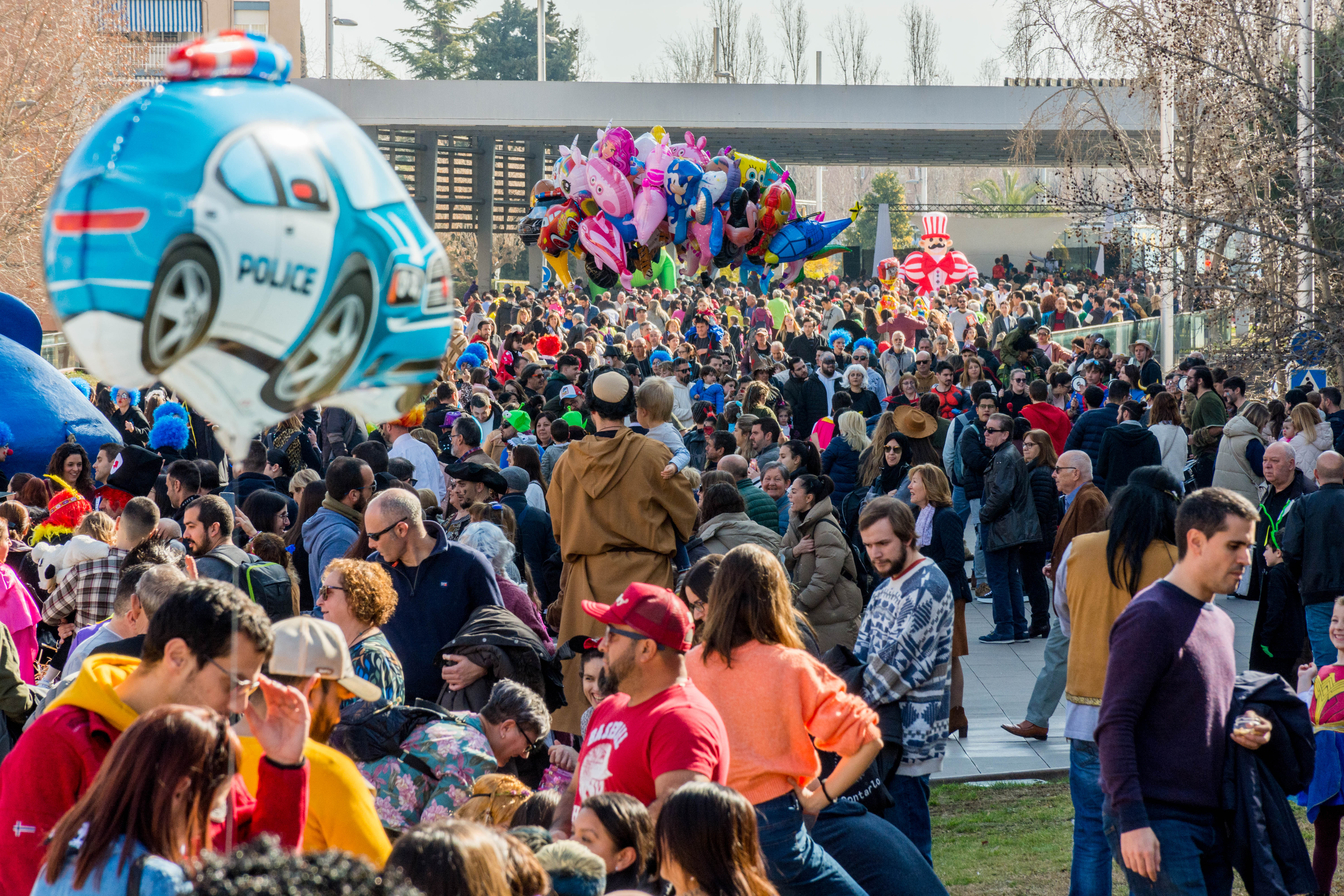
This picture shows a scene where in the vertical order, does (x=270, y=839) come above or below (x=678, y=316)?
below

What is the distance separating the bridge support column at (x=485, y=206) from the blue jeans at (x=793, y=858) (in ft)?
108

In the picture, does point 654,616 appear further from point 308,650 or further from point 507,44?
point 507,44

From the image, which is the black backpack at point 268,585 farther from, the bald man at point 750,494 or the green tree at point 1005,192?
the green tree at point 1005,192

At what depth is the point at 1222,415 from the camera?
1320 cm

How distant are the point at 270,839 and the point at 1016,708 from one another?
23.9 feet

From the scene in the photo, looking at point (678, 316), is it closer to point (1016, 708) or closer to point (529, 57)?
point (1016, 708)

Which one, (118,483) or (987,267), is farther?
(987,267)

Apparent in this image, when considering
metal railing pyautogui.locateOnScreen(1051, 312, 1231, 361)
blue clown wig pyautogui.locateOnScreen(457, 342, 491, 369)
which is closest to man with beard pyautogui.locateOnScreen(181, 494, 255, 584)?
blue clown wig pyautogui.locateOnScreen(457, 342, 491, 369)

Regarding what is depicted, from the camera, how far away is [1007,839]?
669cm

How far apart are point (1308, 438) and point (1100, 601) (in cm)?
624

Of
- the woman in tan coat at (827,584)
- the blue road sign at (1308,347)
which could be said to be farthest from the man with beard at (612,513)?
the blue road sign at (1308,347)

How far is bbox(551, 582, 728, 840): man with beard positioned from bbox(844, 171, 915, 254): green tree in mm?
48012

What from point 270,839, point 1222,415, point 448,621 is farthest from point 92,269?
point 1222,415

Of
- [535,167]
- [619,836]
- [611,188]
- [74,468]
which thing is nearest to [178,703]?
[619,836]
